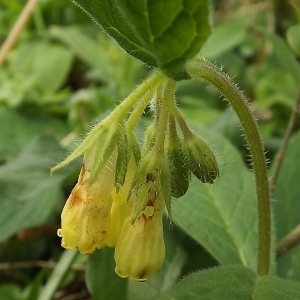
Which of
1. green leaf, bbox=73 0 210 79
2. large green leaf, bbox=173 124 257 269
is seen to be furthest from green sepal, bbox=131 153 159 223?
large green leaf, bbox=173 124 257 269

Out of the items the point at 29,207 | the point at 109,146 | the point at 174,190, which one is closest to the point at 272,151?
the point at 29,207

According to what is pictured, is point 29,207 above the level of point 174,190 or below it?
below

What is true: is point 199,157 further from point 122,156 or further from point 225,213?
point 225,213

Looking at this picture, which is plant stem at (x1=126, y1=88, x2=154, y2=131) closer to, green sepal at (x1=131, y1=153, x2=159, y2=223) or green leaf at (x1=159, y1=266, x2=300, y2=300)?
green sepal at (x1=131, y1=153, x2=159, y2=223)

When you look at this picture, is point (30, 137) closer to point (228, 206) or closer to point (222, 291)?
point (228, 206)

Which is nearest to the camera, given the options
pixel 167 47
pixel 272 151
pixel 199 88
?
pixel 167 47

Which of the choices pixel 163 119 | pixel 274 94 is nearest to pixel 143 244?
pixel 163 119

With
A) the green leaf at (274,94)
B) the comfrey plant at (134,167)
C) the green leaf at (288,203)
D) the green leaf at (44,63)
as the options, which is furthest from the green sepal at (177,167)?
the green leaf at (44,63)
